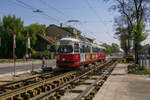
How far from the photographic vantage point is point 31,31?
52.3 meters

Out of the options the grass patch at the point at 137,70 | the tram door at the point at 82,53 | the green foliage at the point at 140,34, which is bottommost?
the grass patch at the point at 137,70

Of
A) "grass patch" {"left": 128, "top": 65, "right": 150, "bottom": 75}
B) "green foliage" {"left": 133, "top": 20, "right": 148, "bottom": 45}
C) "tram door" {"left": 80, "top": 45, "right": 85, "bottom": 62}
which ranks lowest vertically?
"grass patch" {"left": 128, "top": 65, "right": 150, "bottom": 75}

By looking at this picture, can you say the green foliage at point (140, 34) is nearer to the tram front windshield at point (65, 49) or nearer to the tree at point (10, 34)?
the tram front windshield at point (65, 49)

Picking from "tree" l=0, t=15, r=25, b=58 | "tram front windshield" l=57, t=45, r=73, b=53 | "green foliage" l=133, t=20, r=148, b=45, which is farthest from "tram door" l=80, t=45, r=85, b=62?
"tree" l=0, t=15, r=25, b=58

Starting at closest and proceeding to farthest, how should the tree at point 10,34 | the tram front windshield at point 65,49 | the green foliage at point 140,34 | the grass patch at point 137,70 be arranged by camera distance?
the grass patch at point 137,70, the tram front windshield at point 65,49, the green foliage at point 140,34, the tree at point 10,34

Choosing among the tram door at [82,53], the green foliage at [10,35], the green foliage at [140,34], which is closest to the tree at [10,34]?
the green foliage at [10,35]

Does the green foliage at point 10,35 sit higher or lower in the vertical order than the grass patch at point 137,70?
higher

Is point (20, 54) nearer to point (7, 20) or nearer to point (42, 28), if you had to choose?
point (7, 20)

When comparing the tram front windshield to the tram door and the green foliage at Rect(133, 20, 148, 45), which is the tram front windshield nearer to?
the tram door

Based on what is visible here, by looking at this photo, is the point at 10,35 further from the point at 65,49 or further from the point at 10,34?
the point at 65,49

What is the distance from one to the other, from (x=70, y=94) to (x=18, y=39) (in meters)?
41.3

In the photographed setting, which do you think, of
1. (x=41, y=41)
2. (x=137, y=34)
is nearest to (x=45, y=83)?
(x=137, y=34)

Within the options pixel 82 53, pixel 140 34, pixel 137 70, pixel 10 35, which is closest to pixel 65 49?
pixel 82 53

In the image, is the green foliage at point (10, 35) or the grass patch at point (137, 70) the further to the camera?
the green foliage at point (10, 35)
